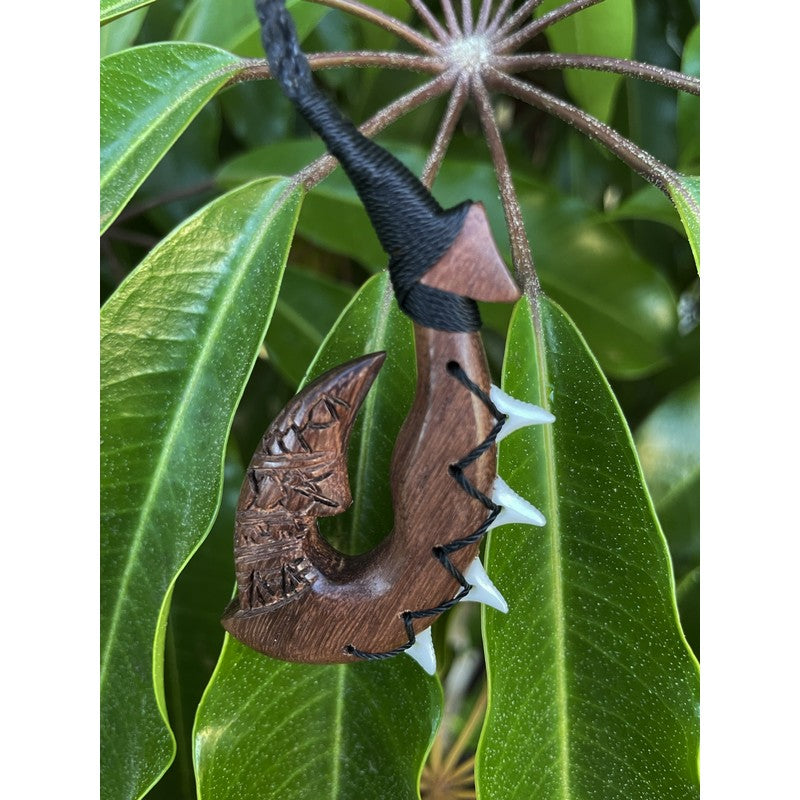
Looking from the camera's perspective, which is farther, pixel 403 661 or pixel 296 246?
pixel 296 246

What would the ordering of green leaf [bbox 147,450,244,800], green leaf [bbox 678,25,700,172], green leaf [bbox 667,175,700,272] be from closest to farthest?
1. green leaf [bbox 667,175,700,272]
2. green leaf [bbox 678,25,700,172]
3. green leaf [bbox 147,450,244,800]

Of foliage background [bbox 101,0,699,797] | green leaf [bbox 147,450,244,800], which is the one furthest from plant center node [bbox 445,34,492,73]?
green leaf [bbox 147,450,244,800]

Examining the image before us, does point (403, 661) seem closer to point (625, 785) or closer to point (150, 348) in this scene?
point (625, 785)

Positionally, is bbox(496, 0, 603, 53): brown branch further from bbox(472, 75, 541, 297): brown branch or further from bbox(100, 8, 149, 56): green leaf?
bbox(100, 8, 149, 56): green leaf

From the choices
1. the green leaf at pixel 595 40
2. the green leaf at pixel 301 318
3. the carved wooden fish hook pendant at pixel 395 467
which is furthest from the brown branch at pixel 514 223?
the green leaf at pixel 301 318

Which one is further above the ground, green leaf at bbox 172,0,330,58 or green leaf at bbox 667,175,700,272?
green leaf at bbox 172,0,330,58
